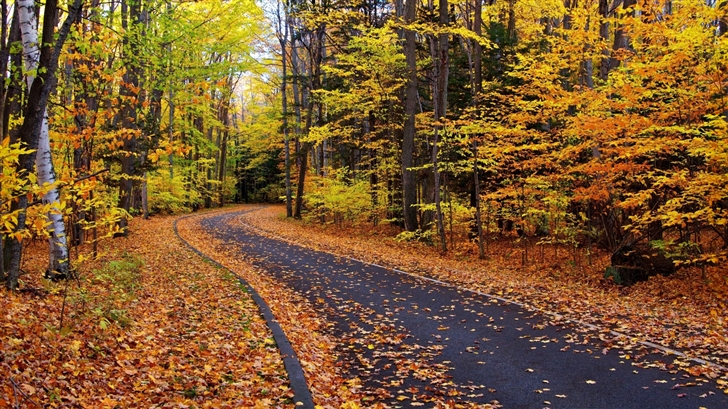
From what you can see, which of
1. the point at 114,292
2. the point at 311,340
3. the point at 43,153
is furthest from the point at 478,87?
the point at 43,153

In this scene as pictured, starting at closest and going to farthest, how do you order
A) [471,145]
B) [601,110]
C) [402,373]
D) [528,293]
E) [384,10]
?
[402,373], [528,293], [601,110], [471,145], [384,10]

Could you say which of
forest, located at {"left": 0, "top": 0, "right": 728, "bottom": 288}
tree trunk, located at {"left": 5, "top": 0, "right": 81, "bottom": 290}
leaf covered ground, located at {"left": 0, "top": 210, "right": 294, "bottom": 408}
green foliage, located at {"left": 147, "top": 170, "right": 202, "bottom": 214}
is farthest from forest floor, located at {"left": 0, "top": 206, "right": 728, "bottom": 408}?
green foliage, located at {"left": 147, "top": 170, "right": 202, "bottom": 214}

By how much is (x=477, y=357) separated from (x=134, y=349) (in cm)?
436

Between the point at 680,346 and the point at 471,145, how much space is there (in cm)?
1114

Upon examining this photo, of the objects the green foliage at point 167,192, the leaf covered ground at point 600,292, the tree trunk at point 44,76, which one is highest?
the tree trunk at point 44,76

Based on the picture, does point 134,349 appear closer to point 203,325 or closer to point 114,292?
point 203,325

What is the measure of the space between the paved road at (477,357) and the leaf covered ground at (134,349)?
4.46ft

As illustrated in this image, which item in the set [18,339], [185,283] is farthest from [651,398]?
[185,283]

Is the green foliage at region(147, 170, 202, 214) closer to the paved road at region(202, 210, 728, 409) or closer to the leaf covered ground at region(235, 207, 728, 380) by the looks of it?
the leaf covered ground at region(235, 207, 728, 380)

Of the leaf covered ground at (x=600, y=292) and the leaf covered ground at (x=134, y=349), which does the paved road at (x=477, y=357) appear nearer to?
the leaf covered ground at (x=600, y=292)

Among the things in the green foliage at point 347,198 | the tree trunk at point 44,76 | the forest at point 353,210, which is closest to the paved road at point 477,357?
the forest at point 353,210

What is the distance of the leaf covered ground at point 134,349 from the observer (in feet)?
14.8

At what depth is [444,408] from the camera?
16.2 feet

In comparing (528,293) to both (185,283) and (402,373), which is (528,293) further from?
(185,283)
